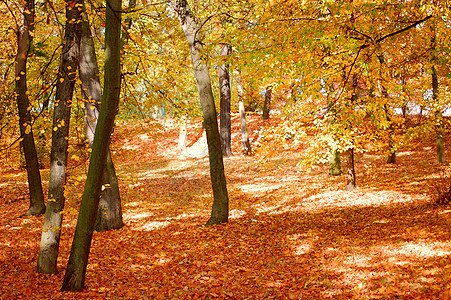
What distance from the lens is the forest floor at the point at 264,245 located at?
4598 mm

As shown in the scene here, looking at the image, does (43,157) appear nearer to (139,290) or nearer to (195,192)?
(195,192)

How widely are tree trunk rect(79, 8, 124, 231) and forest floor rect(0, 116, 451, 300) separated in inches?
13.2

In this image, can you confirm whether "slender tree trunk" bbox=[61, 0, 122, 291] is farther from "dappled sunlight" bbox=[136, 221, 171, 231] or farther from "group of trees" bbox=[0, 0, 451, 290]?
"dappled sunlight" bbox=[136, 221, 171, 231]

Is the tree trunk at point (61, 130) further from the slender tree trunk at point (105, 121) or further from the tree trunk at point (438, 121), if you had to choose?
the tree trunk at point (438, 121)

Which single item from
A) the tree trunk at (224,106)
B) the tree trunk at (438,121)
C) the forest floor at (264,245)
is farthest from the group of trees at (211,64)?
the tree trunk at (224,106)

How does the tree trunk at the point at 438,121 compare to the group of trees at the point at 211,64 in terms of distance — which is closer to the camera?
the group of trees at the point at 211,64

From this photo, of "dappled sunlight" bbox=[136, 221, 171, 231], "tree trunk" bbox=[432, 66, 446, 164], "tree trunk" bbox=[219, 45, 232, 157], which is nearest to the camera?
"dappled sunlight" bbox=[136, 221, 171, 231]

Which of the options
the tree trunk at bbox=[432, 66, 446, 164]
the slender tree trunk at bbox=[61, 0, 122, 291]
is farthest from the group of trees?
the tree trunk at bbox=[432, 66, 446, 164]

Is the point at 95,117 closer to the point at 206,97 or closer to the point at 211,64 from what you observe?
the point at 206,97

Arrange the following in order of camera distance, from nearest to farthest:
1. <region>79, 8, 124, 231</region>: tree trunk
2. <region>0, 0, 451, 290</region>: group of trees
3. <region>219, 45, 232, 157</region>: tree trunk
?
<region>0, 0, 451, 290</region>: group of trees
<region>79, 8, 124, 231</region>: tree trunk
<region>219, 45, 232, 157</region>: tree trunk

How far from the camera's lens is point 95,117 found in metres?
7.48

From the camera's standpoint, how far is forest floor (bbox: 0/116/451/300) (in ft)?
15.1

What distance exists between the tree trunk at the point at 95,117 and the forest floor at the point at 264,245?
33 centimetres

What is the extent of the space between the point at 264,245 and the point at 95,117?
473cm
